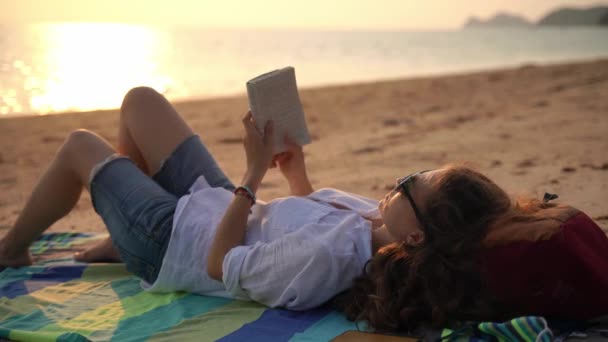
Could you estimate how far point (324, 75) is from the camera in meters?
21.8

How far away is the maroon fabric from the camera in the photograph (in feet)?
6.87

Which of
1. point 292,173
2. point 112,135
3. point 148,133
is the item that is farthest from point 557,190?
point 112,135

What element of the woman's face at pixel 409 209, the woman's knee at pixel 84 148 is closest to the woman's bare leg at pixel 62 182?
the woman's knee at pixel 84 148

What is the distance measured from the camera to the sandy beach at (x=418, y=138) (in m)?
4.76

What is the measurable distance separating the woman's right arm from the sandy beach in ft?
2.64

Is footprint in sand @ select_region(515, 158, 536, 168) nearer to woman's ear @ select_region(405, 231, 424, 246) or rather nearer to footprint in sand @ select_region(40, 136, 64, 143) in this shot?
woman's ear @ select_region(405, 231, 424, 246)

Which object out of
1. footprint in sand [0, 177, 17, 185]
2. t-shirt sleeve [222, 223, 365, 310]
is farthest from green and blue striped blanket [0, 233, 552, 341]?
footprint in sand [0, 177, 17, 185]

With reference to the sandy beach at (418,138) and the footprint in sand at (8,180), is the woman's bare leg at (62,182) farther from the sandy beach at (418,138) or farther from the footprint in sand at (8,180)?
the footprint in sand at (8,180)

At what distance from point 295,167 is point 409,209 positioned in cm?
92

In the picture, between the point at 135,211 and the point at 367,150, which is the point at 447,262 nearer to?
the point at 135,211

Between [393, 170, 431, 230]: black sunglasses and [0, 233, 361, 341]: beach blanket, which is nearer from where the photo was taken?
[393, 170, 431, 230]: black sunglasses

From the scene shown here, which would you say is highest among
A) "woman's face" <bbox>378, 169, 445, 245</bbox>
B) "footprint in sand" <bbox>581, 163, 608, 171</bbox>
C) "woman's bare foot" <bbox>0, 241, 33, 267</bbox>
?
"woman's face" <bbox>378, 169, 445, 245</bbox>

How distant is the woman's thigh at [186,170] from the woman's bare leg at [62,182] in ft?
0.89

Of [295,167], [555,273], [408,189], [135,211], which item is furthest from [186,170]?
[555,273]
